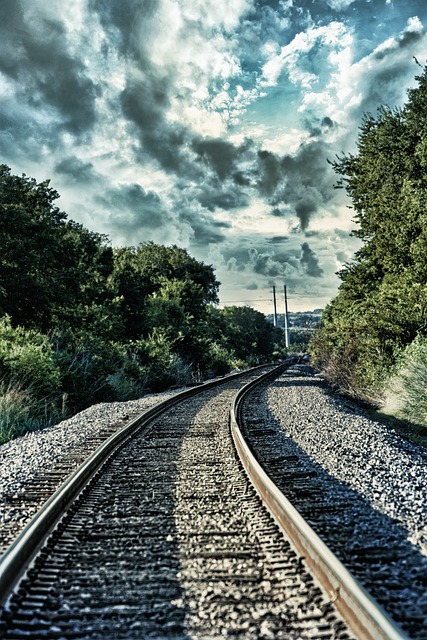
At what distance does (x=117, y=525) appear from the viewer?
494 cm

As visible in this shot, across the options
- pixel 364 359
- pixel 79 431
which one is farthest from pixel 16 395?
pixel 364 359

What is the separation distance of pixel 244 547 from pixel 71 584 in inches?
53.9

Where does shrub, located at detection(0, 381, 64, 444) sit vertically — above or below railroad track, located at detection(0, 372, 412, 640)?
above

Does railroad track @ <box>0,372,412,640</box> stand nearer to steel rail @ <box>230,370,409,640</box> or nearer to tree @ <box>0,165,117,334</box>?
steel rail @ <box>230,370,409,640</box>

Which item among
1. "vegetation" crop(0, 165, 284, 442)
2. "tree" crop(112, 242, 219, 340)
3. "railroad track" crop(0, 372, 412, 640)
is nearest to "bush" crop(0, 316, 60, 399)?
"vegetation" crop(0, 165, 284, 442)

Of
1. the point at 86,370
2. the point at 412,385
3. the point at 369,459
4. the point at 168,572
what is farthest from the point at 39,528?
the point at 86,370

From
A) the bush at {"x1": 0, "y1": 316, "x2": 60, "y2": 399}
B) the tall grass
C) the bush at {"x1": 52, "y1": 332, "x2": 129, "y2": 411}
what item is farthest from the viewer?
the bush at {"x1": 52, "y1": 332, "x2": 129, "y2": 411}

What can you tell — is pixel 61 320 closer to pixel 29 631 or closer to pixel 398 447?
pixel 398 447

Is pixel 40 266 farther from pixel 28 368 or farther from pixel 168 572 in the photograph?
pixel 168 572

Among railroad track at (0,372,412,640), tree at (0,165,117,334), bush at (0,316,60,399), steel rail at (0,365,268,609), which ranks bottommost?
railroad track at (0,372,412,640)

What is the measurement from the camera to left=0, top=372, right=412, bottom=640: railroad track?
3035mm

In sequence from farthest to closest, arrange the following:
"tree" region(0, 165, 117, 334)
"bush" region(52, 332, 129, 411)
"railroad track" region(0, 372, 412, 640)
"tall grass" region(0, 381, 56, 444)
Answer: "tree" region(0, 165, 117, 334), "bush" region(52, 332, 129, 411), "tall grass" region(0, 381, 56, 444), "railroad track" region(0, 372, 412, 640)

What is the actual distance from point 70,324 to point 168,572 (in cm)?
2513

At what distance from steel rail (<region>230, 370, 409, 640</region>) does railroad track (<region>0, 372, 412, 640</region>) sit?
0.01 meters
